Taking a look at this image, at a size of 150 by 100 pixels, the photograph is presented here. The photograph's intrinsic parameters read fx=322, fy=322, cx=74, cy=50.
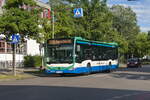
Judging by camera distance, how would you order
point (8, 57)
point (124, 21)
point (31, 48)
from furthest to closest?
point (124, 21) < point (31, 48) < point (8, 57)

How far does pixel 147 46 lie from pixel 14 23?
65.8 metres

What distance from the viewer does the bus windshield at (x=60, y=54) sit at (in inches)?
949

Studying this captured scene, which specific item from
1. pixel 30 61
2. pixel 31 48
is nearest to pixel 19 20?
pixel 30 61

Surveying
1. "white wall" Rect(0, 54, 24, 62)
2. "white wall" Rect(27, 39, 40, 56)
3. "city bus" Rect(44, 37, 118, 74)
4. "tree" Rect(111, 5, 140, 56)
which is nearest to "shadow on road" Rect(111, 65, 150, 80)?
"city bus" Rect(44, 37, 118, 74)

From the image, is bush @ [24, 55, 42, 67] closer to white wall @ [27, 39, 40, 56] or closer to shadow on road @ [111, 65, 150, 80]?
white wall @ [27, 39, 40, 56]

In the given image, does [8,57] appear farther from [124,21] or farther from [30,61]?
[124,21]

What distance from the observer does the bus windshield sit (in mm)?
24094

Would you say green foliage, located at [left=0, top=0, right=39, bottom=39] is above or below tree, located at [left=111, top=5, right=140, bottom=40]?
below

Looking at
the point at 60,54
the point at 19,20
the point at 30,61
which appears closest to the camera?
the point at 60,54

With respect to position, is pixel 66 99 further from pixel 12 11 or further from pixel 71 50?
pixel 12 11

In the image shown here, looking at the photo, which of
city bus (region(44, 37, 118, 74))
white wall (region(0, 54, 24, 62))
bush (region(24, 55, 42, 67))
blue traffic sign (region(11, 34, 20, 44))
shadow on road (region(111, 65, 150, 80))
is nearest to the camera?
blue traffic sign (region(11, 34, 20, 44))

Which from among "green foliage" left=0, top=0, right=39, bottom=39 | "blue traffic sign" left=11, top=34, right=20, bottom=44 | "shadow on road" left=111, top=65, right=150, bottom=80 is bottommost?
"shadow on road" left=111, top=65, right=150, bottom=80

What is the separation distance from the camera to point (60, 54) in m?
24.3

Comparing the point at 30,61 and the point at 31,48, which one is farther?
the point at 31,48
